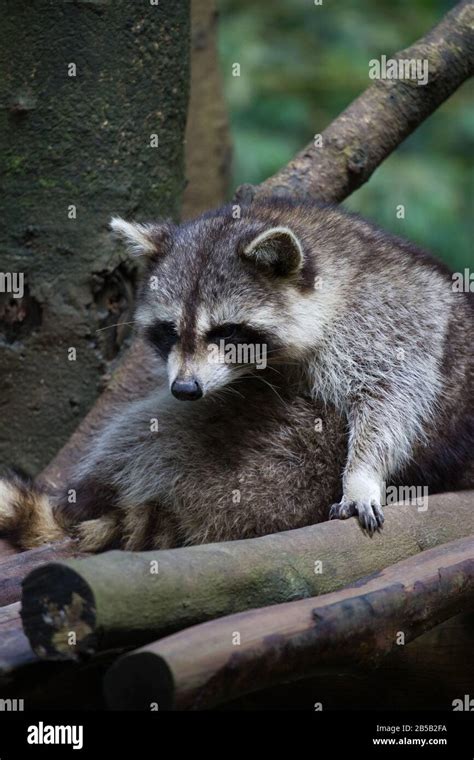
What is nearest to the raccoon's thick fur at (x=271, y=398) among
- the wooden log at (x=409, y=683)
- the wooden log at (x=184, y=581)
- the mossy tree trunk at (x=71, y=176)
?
the wooden log at (x=184, y=581)

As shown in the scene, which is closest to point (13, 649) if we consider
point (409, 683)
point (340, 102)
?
point (409, 683)

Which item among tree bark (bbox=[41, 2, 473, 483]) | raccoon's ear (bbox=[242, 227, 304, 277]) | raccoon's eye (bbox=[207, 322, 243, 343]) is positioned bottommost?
raccoon's eye (bbox=[207, 322, 243, 343])

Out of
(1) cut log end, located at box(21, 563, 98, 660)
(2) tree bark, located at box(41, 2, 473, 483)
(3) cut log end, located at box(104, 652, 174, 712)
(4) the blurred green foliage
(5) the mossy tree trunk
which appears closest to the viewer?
Answer: (3) cut log end, located at box(104, 652, 174, 712)

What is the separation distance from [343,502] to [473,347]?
892 mm

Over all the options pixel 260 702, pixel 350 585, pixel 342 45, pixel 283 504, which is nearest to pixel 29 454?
pixel 283 504

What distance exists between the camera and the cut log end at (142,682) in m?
2.09

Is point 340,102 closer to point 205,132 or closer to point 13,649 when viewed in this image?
point 205,132

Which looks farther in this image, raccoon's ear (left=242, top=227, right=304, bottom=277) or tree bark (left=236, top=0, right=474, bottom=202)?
tree bark (left=236, top=0, right=474, bottom=202)

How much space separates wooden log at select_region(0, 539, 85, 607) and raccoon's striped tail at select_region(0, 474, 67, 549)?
11 cm

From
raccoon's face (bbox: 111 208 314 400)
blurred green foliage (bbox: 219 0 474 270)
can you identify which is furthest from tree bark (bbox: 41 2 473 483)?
blurred green foliage (bbox: 219 0 474 270)

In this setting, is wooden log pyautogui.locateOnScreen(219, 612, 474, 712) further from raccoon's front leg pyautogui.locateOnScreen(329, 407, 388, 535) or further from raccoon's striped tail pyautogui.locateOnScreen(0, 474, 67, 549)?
raccoon's striped tail pyautogui.locateOnScreen(0, 474, 67, 549)

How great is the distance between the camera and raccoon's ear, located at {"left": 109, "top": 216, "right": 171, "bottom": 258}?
382cm

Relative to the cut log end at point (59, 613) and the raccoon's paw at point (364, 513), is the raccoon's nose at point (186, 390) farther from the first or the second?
the cut log end at point (59, 613)

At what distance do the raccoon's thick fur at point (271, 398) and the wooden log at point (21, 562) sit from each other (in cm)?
7
